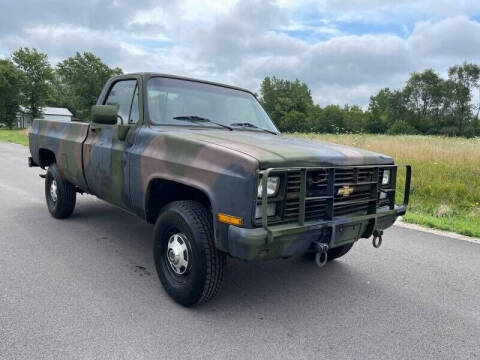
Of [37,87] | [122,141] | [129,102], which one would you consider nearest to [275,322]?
[122,141]

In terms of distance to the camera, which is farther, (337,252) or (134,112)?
(337,252)

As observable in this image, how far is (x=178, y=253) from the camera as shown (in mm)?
3268

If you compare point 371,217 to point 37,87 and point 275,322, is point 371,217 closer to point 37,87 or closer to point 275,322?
point 275,322

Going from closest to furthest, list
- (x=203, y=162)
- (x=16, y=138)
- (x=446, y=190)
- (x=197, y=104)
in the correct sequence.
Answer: (x=203, y=162) → (x=197, y=104) → (x=446, y=190) → (x=16, y=138)

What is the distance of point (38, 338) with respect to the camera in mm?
2707

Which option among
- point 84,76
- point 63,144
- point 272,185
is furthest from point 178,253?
point 84,76

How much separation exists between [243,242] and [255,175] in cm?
44

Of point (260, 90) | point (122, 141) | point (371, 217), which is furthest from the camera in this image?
point (260, 90)

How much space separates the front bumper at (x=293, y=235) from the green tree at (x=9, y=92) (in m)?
67.1

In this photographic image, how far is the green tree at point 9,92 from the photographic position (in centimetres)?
6059

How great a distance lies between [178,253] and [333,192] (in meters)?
1.30

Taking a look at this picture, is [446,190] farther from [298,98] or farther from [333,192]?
[298,98]

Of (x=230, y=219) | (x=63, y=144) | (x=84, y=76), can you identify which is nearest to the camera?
(x=230, y=219)

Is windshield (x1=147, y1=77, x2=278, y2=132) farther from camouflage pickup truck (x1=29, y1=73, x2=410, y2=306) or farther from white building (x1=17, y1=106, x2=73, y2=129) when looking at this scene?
white building (x1=17, y1=106, x2=73, y2=129)
